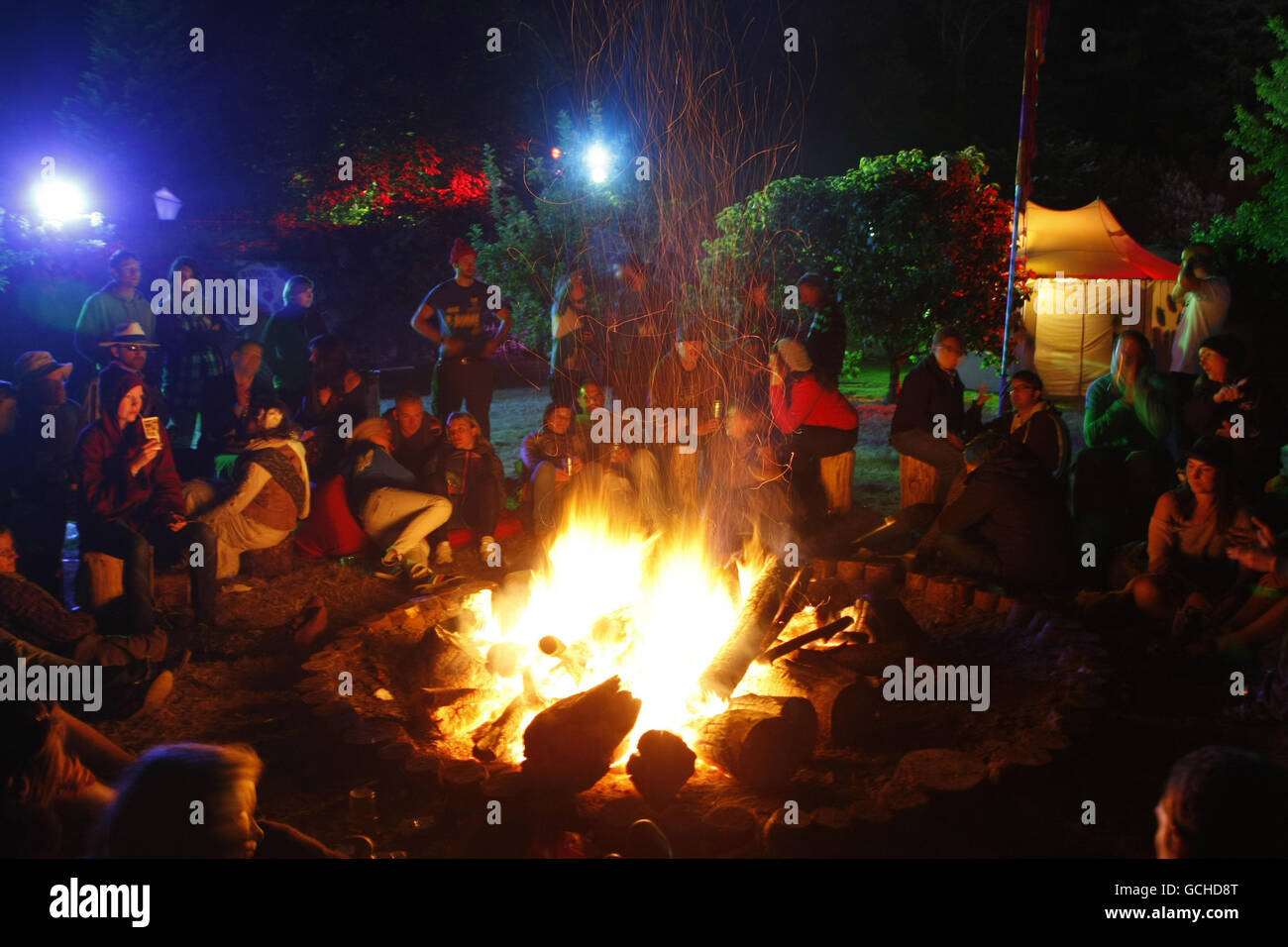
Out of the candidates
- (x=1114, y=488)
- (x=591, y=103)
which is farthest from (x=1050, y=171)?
(x=1114, y=488)

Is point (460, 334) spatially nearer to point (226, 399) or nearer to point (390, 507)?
point (226, 399)

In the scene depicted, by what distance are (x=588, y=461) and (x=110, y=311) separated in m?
4.36

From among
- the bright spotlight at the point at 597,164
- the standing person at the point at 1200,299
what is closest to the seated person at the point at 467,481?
the standing person at the point at 1200,299

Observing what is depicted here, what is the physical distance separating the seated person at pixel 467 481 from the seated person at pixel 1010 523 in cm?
334

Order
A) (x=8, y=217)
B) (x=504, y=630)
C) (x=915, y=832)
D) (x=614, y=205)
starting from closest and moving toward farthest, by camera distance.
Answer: (x=915, y=832)
(x=504, y=630)
(x=8, y=217)
(x=614, y=205)

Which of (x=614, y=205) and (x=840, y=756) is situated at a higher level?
(x=614, y=205)

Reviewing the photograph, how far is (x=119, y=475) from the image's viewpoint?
5.73 meters

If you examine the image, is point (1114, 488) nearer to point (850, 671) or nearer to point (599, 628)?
point (850, 671)

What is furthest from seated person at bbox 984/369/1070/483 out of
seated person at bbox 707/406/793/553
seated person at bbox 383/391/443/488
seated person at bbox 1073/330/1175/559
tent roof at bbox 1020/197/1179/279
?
tent roof at bbox 1020/197/1179/279

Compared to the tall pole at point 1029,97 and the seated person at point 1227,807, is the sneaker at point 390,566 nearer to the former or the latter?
the tall pole at point 1029,97

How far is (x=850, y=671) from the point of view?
5086 mm

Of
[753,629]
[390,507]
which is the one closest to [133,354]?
[390,507]

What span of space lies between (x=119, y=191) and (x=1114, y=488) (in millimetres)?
16152

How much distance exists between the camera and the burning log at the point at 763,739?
4168 millimetres
